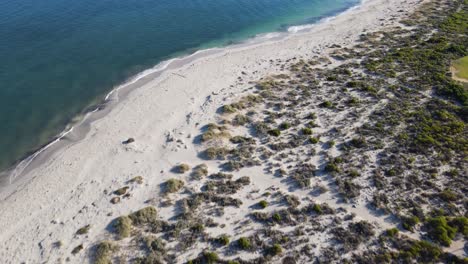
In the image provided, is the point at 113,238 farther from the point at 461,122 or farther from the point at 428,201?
the point at 461,122

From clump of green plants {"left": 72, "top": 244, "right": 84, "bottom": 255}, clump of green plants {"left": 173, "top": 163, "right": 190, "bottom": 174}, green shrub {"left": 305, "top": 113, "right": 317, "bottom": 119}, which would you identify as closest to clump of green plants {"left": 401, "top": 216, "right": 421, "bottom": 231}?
green shrub {"left": 305, "top": 113, "right": 317, "bottom": 119}

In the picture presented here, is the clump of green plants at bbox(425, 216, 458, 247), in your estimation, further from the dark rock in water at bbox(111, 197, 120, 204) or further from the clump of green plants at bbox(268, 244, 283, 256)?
the dark rock in water at bbox(111, 197, 120, 204)

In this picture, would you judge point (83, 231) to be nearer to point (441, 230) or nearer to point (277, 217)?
point (277, 217)

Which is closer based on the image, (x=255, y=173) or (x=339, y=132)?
(x=255, y=173)

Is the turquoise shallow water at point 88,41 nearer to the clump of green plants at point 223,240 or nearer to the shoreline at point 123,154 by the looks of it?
the shoreline at point 123,154

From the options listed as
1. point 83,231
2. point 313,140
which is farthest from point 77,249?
point 313,140

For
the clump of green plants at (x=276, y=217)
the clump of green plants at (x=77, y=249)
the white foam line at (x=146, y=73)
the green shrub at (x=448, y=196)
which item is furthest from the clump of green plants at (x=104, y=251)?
the green shrub at (x=448, y=196)

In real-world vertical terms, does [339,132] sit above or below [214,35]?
below

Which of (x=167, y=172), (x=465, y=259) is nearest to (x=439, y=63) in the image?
(x=465, y=259)
